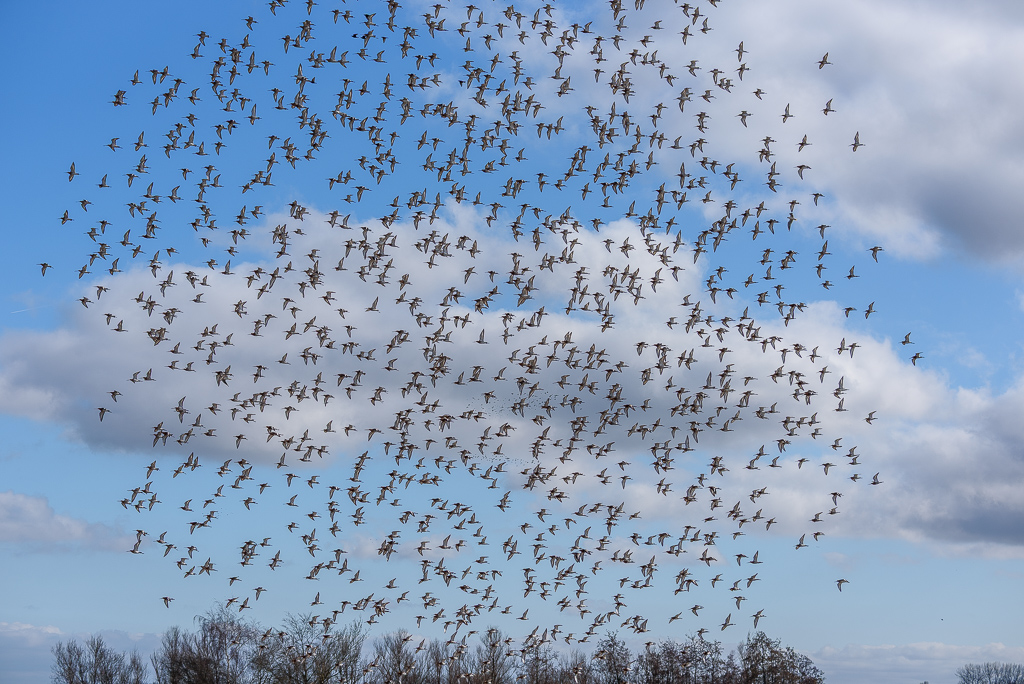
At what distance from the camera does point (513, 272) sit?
51.6m

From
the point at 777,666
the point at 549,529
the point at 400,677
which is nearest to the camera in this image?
the point at 549,529

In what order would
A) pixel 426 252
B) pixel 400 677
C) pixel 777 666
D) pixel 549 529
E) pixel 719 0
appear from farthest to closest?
pixel 400 677
pixel 777 666
pixel 549 529
pixel 426 252
pixel 719 0

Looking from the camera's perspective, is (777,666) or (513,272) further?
(777,666)

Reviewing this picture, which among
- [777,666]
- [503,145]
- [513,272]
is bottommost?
[777,666]

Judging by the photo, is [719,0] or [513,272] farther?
[513,272]

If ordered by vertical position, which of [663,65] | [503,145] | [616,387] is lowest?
[616,387]

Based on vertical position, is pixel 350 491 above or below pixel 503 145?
below

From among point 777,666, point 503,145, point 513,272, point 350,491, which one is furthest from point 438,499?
point 777,666

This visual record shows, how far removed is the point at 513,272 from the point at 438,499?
14471mm

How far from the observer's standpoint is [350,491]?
177 ft

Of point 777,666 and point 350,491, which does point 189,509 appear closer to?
point 350,491

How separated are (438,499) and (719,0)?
3067 centimetres

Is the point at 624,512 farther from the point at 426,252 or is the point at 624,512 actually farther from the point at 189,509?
the point at 189,509

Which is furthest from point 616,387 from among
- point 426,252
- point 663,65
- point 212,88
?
point 212,88
